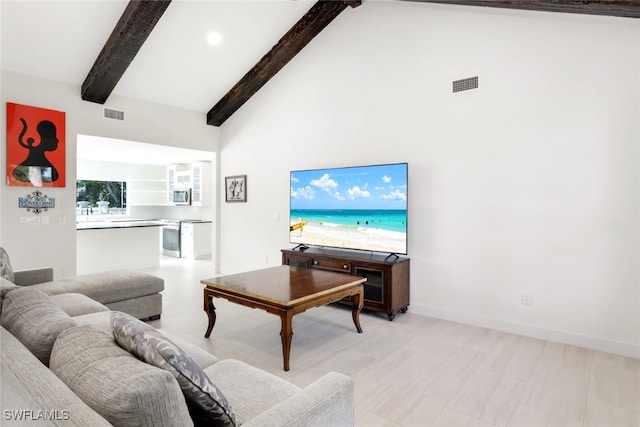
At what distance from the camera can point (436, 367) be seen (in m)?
2.84

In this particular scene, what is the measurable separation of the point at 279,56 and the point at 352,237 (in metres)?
2.87

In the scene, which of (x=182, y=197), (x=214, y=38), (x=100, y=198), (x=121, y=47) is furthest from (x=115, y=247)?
(x=214, y=38)

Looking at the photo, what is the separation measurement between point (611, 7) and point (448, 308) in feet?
9.75

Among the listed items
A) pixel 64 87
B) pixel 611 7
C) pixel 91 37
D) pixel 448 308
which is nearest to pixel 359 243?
pixel 448 308

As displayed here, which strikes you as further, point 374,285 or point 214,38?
point 214,38

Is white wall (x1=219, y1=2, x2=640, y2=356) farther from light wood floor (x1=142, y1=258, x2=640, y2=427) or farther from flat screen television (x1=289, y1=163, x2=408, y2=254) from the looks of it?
light wood floor (x1=142, y1=258, x2=640, y2=427)

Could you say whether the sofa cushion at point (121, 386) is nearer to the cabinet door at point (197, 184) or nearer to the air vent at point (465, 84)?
the air vent at point (465, 84)

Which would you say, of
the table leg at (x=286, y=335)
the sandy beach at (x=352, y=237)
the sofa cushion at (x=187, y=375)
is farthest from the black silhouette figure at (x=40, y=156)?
the sofa cushion at (x=187, y=375)

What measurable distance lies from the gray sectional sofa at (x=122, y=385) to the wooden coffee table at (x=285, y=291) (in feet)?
3.40

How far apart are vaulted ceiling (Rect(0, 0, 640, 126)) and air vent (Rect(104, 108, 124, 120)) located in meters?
0.16

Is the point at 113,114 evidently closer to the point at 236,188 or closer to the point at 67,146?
the point at 67,146

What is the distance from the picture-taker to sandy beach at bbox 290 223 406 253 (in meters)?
4.14

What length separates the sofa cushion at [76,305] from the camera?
2732 mm

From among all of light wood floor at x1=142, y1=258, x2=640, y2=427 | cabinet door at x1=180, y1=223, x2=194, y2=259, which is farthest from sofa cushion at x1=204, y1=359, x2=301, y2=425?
cabinet door at x1=180, y1=223, x2=194, y2=259
